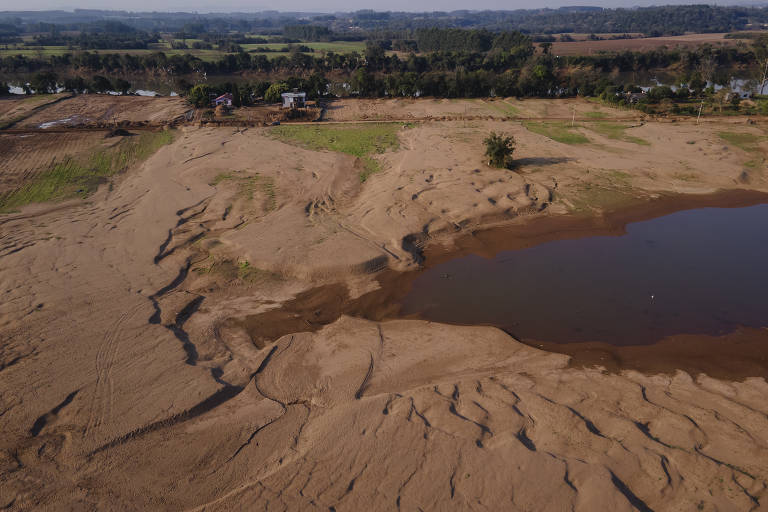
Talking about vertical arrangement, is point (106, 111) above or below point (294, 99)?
below

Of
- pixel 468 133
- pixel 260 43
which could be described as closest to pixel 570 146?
pixel 468 133

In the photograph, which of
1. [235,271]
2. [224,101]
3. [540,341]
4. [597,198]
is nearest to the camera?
[540,341]

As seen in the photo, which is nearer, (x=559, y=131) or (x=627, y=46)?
(x=559, y=131)

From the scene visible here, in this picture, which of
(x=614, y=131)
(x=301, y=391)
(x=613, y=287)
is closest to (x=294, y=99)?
(x=614, y=131)

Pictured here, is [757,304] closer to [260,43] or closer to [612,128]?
[612,128]

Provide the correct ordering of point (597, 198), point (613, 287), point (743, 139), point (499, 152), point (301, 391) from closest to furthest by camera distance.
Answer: point (301, 391) < point (613, 287) < point (597, 198) < point (499, 152) < point (743, 139)

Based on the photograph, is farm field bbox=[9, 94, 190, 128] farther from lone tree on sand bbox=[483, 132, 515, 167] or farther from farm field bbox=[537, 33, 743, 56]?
farm field bbox=[537, 33, 743, 56]

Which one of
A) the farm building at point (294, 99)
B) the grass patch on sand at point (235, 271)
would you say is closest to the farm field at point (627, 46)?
the farm building at point (294, 99)

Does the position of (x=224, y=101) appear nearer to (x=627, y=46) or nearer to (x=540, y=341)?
(x=540, y=341)
